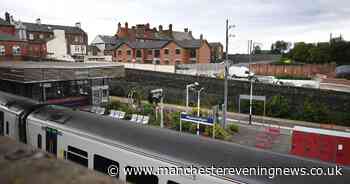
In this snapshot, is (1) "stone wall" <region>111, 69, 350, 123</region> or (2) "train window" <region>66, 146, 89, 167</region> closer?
(2) "train window" <region>66, 146, 89, 167</region>

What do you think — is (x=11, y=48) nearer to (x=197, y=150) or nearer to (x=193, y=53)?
(x=193, y=53)

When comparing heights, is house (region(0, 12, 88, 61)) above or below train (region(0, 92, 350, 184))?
above

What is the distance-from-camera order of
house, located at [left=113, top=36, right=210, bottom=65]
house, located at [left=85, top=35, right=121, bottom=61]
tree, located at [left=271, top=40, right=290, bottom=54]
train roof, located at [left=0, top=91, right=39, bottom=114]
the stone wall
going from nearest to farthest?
train roof, located at [left=0, top=91, right=39, bottom=114] → the stone wall → house, located at [left=113, top=36, right=210, bottom=65] → house, located at [left=85, top=35, right=121, bottom=61] → tree, located at [left=271, top=40, right=290, bottom=54]

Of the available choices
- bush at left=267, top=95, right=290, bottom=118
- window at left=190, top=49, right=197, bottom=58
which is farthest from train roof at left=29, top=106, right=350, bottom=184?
window at left=190, top=49, right=197, bottom=58

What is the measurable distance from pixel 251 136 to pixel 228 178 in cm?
1346

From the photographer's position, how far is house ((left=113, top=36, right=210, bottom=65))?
48.7m

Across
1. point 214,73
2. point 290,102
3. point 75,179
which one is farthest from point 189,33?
point 75,179

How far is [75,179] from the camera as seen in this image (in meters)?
1.20

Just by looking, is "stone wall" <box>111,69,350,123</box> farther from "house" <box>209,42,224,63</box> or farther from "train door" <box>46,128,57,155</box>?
"house" <box>209,42,224,63</box>

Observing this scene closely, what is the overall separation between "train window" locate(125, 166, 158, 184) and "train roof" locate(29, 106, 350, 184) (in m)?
0.45

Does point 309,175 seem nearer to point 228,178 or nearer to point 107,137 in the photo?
point 228,178

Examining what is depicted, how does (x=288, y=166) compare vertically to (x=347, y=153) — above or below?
above

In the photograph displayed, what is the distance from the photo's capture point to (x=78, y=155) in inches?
289

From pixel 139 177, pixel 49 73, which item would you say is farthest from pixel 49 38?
pixel 139 177
